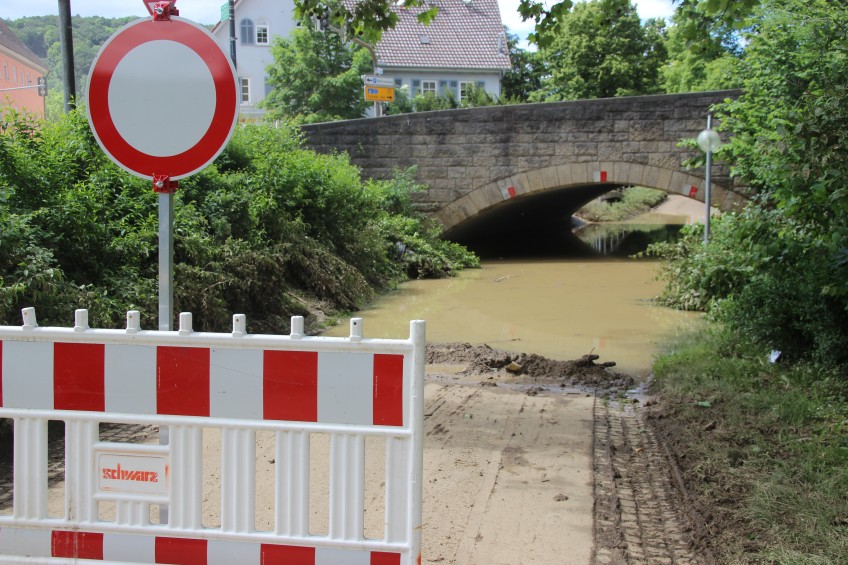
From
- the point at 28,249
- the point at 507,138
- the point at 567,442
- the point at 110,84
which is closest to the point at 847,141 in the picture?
the point at 567,442

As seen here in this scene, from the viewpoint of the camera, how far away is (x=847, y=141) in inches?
245

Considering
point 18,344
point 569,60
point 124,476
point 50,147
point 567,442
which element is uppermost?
point 569,60

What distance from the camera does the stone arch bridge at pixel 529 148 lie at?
1889 cm

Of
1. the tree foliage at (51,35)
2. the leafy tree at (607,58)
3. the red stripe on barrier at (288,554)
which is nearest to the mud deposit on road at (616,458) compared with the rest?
the red stripe on barrier at (288,554)

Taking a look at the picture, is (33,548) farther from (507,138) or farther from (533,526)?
(507,138)

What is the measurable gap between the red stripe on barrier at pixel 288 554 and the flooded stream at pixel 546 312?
5574 mm

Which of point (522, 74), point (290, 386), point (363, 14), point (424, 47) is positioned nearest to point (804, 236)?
point (363, 14)

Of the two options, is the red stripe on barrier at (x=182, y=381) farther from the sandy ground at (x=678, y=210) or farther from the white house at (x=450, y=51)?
the white house at (x=450, y=51)

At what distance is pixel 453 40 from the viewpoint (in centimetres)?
5272

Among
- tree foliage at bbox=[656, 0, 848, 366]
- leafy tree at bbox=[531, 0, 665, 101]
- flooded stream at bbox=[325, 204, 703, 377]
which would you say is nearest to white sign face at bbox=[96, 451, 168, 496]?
tree foliage at bbox=[656, 0, 848, 366]

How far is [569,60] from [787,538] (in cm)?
4258

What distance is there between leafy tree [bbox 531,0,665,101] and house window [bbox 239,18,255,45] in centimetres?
1706

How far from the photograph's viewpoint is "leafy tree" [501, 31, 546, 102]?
5512cm

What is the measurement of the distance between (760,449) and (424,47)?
49162 millimetres
